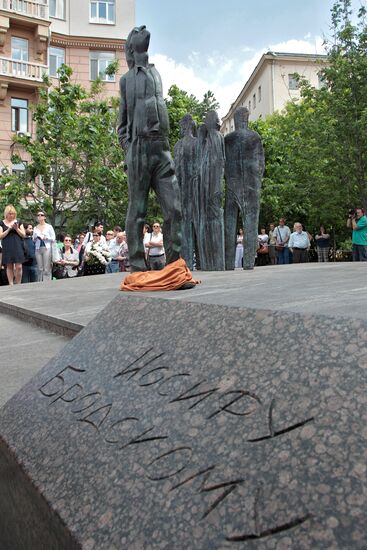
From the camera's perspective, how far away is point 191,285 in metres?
4.39

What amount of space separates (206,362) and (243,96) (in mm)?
57610

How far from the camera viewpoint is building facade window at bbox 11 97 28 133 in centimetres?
2648

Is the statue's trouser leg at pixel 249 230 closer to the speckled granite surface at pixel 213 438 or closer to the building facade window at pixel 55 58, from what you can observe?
the speckled granite surface at pixel 213 438

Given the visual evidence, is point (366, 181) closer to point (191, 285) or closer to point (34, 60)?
point (191, 285)

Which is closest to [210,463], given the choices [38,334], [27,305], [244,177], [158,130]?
[38,334]

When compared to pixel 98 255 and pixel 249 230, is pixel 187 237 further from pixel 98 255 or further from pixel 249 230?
pixel 98 255

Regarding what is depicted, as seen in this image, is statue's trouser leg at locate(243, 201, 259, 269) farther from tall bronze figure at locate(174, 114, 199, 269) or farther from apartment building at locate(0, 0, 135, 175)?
apartment building at locate(0, 0, 135, 175)

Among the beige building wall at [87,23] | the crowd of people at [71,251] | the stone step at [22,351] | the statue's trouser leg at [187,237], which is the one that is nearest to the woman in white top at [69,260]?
the crowd of people at [71,251]

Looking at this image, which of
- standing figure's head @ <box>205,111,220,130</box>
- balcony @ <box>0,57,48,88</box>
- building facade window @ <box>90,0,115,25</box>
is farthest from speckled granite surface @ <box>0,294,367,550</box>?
building facade window @ <box>90,0,115,25</box>

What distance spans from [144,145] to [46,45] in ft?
83.1

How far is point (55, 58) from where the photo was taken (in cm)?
2870

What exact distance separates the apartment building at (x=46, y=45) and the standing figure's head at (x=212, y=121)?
54.6 feet

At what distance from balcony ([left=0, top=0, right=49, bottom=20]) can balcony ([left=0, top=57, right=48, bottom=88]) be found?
7.62ft

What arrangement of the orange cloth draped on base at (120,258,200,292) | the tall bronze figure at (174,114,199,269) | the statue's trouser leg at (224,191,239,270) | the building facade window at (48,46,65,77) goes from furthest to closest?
the building facade window at (48,46,65,77)
the tall bronze figure at (174,114,199,269)
the statue's trouser leg at (224,191,239,270)
the orange cloth draped on base at (120,258,200,292)
